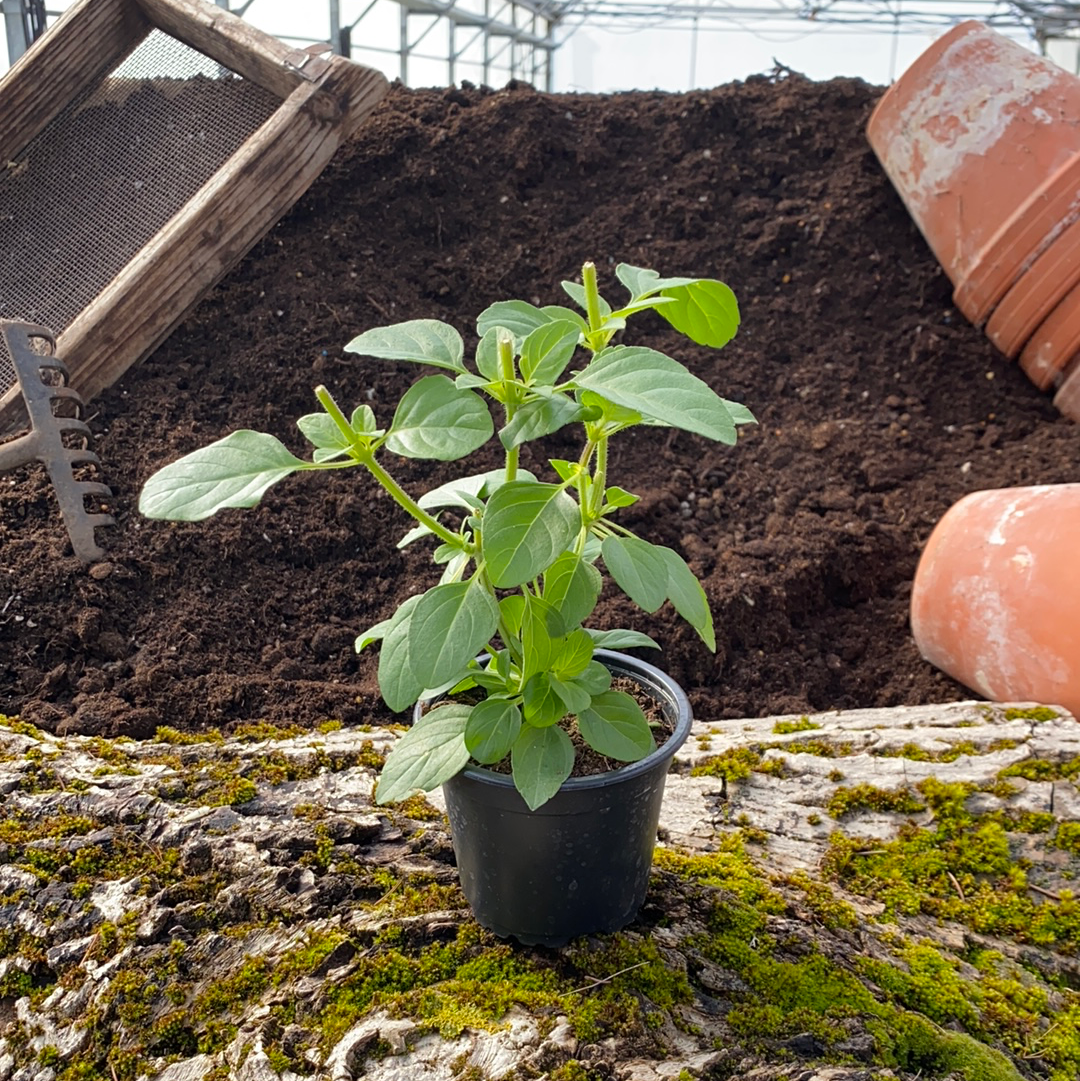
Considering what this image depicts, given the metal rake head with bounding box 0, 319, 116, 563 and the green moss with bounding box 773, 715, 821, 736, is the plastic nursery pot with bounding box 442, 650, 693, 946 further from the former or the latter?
the metal rake head with bounding box 0, 319, 116, 563

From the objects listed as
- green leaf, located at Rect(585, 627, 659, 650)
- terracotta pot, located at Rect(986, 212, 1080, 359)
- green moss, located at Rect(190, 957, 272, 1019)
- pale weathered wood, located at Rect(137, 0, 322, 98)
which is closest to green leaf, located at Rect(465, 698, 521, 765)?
green leaf, located at Rect(585, 627, 659, 650)

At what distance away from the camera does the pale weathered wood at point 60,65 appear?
3014 mm

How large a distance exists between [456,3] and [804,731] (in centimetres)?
870

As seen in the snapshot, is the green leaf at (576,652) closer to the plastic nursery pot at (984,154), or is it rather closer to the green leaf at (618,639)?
the green leaf at (618,639)

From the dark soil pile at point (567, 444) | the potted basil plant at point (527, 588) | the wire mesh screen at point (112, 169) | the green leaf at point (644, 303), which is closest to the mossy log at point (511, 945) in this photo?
the potted basil plant at point (527, 588)

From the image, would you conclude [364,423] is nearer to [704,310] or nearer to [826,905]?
[704,310]

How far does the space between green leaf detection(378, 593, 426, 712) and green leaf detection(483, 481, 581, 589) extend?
105 millimetres

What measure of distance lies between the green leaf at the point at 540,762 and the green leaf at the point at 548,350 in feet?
1.26

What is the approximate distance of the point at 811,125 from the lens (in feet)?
12.8

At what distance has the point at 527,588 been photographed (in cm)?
106

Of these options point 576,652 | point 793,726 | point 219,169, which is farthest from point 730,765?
point 219,169

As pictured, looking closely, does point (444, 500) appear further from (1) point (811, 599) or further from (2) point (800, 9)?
(2) point (800, 9)

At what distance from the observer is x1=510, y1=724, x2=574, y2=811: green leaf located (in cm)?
98

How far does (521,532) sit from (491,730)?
9.8 inches
